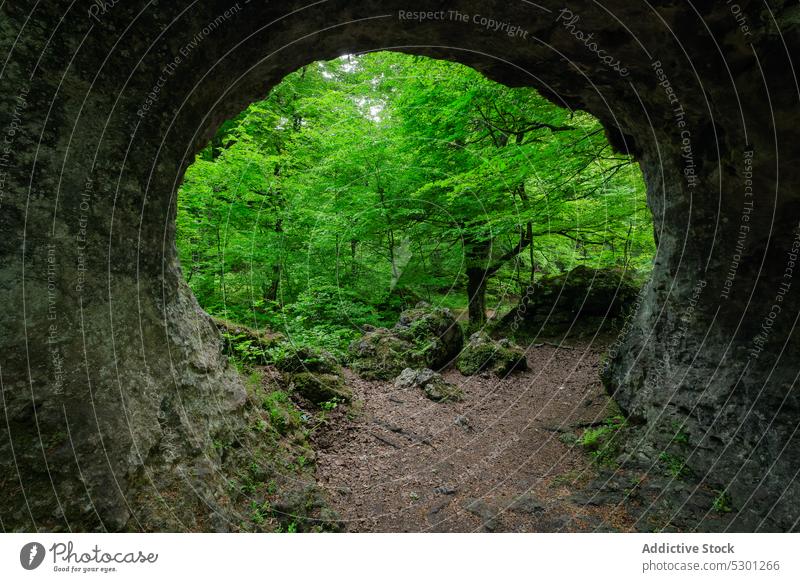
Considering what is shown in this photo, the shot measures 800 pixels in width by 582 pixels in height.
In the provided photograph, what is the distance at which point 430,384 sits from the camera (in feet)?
30.3

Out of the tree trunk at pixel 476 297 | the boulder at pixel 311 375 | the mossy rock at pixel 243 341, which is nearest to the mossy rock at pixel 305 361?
the boulder at pixel 311 375

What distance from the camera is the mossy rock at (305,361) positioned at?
24.5 ft

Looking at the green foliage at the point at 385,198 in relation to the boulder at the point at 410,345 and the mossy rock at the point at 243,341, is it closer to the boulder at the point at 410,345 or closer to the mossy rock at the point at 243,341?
the mossy rock at the point at 243,341

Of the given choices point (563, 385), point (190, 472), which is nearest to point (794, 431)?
point (563, 385)

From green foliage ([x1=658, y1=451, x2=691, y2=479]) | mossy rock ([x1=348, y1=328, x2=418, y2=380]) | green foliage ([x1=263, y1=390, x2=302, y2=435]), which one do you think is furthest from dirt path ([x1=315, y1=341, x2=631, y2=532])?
green foliage ([x1=658, y1=451, x2=691, y2=479])

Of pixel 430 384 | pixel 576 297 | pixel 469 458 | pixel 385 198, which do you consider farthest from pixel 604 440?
pixel 385 198

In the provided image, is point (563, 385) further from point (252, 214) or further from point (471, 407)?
point (252, 214)

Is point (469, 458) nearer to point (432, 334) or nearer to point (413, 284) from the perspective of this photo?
point (432, 334)

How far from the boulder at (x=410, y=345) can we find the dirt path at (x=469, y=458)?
0.65 metres

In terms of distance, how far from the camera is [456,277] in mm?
13422

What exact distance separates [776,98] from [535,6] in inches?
105

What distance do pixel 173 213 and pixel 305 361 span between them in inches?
172

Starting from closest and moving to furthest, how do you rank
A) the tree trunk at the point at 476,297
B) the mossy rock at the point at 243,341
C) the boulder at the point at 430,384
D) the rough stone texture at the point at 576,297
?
the mossy rock at the point at 243,341, the boulder at the point at 430,384, the rough stone texture at the point at 576,297, the tree trunk at the point at 476,297

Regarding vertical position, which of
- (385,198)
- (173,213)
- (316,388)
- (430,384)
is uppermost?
(385,198)
